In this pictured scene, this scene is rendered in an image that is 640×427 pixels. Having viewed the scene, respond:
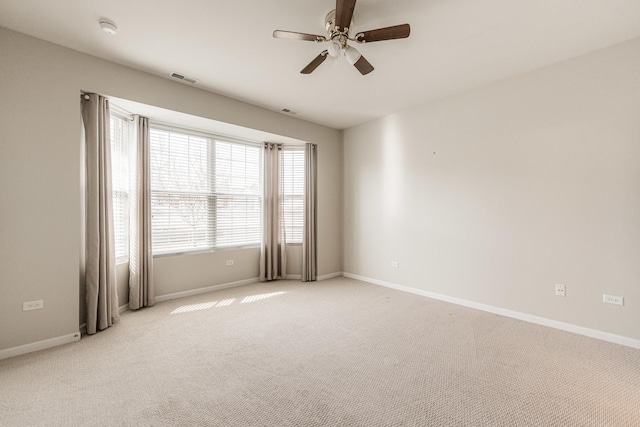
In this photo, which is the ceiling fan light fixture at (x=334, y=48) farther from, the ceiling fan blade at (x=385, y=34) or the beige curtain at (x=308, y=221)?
the beige curtain at (x=308, y=221)

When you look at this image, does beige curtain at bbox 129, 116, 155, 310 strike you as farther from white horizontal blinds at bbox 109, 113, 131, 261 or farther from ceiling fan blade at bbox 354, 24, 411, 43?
ceiling fan blade at bbox 354, 24, 411, 43

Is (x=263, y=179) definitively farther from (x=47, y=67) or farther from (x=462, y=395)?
(x=462, y=395)

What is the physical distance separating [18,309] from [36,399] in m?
1.07

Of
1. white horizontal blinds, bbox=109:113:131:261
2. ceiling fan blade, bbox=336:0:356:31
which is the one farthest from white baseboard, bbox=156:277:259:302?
ceiling fan blade, bbox=336:0:356:31

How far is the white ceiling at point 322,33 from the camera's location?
2.22 m

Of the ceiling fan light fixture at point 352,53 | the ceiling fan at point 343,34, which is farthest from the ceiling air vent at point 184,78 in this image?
the ceiling fan light fixture at point 352,53

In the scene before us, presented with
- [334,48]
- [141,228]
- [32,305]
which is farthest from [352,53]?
[32,305]

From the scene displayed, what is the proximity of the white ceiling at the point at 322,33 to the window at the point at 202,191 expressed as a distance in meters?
1.10

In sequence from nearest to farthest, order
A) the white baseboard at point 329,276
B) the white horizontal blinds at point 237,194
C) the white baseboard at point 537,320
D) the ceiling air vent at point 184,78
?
1. the white baseboard at point 537,320
2. the ceiling air vent at point 184,78
3. the white horizontal blinds at point 237,194
4. the white baseboard at point 329,276

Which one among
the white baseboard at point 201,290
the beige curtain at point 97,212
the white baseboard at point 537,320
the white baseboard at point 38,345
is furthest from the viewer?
the white baseboard at point 201,290

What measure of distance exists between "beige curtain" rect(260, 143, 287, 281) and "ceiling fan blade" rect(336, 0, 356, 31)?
125 inches

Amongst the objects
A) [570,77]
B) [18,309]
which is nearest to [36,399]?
[18,309]

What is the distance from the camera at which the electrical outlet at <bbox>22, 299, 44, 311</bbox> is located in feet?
8.37

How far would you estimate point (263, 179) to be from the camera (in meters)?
5.10
